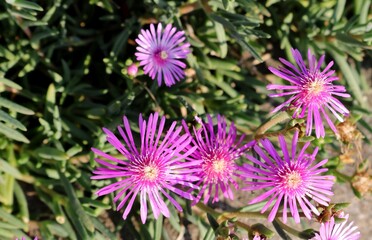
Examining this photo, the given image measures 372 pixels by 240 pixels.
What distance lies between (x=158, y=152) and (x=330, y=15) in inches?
39.6

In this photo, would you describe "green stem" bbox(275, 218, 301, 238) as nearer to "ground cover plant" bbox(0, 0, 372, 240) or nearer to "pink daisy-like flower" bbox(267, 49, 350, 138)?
"ground cover plant" bbox(0, 0, 372, 240)

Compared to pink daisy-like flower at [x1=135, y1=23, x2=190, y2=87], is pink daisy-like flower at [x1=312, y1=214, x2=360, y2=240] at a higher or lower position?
lower

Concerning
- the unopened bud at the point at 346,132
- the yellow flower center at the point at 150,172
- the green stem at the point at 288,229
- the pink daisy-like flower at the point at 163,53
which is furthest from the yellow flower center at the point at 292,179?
the pink daisy-like flower at the point at 163,53

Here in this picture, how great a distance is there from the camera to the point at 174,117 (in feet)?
→ 5.63

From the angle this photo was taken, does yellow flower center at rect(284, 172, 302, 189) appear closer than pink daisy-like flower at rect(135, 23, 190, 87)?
Yes

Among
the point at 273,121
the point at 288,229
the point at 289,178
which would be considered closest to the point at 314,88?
Answer: the point at 273,121

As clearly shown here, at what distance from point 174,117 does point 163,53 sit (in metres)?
0.22

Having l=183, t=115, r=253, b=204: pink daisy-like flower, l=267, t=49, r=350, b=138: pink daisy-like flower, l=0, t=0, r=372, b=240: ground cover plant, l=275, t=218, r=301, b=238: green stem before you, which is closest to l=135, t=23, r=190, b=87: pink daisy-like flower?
l=0, t=0, r=372, b=240: ground cover plant

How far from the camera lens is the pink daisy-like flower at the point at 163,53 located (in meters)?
1.61

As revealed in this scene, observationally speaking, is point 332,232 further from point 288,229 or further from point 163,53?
point 163,53

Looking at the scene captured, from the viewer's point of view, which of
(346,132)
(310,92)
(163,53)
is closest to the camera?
(310,92)

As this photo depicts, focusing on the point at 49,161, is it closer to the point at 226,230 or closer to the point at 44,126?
the point at 44,126

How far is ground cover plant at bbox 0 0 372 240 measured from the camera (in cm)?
135

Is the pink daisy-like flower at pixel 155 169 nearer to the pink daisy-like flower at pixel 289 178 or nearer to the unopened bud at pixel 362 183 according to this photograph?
the pink daisy-like flower at pixel 289 178
